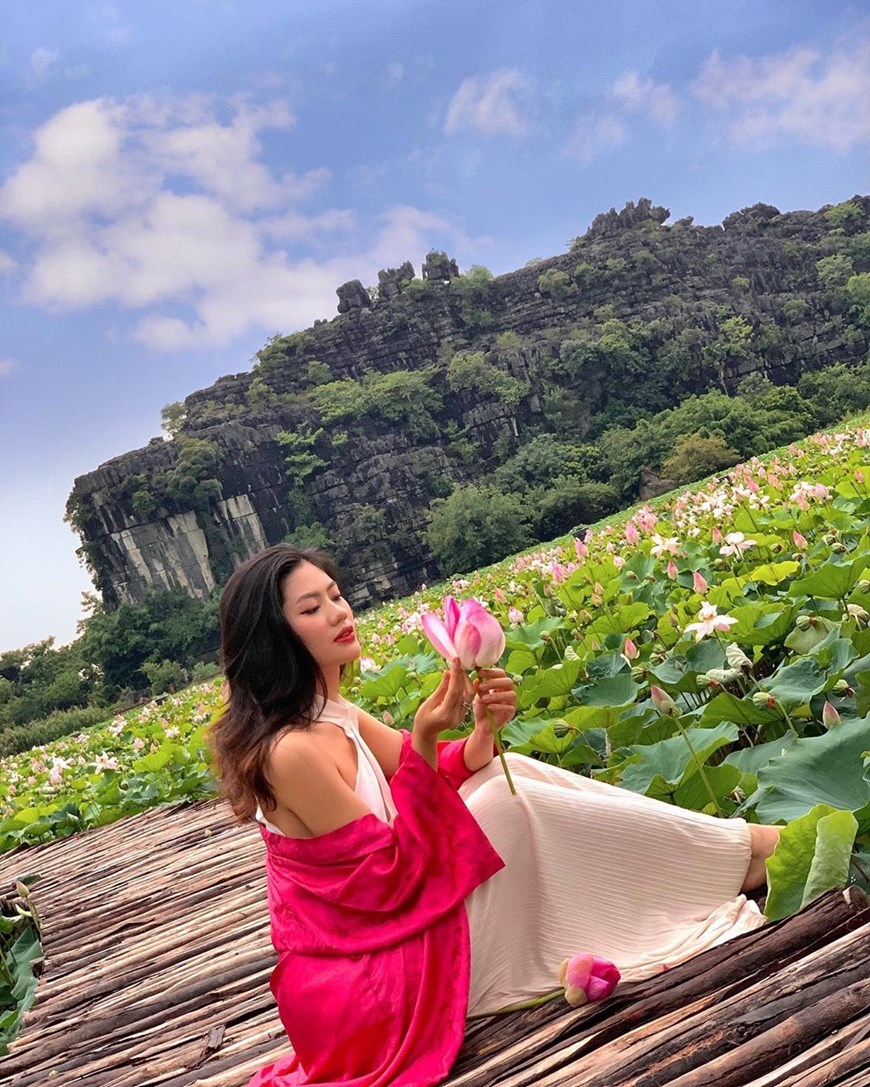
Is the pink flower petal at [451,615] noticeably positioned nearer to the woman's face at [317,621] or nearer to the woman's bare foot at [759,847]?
the woman's face at [317,621]

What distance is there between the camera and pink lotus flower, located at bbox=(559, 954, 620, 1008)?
1.50 m

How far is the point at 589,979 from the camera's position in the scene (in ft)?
4.93

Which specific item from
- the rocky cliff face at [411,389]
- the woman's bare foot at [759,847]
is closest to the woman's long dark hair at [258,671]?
the woman's bare foot at [759,847]

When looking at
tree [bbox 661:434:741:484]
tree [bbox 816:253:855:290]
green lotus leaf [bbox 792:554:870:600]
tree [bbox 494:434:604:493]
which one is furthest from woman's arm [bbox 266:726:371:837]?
tree [bbox 816:253:855:290]

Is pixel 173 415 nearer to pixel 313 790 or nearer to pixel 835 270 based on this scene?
pixel 835 270

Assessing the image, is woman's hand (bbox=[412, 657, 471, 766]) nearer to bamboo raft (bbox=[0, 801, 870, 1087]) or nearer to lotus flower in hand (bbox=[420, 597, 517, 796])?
lotus flower in hand (bbox=[420, 597, 517, 796])

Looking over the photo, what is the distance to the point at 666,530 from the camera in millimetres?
5812

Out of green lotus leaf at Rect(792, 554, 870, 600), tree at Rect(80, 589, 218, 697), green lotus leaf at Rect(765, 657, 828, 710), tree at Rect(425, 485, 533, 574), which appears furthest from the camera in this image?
tree at Rect(80, 589, 218, 697)

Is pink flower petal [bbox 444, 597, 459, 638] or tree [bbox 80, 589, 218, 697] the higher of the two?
tree [bbox 80, 589, 218, 697]

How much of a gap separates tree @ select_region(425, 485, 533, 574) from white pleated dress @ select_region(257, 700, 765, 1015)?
3075 cm

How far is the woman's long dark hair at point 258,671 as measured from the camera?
182cm

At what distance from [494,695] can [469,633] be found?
0.20m

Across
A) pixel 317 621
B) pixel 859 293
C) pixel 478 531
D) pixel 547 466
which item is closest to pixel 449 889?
pixel 317 621

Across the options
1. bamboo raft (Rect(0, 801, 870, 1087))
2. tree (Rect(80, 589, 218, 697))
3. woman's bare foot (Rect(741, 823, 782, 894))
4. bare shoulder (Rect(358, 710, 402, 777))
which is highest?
tree (Rect(80, 589, 218, 697))
